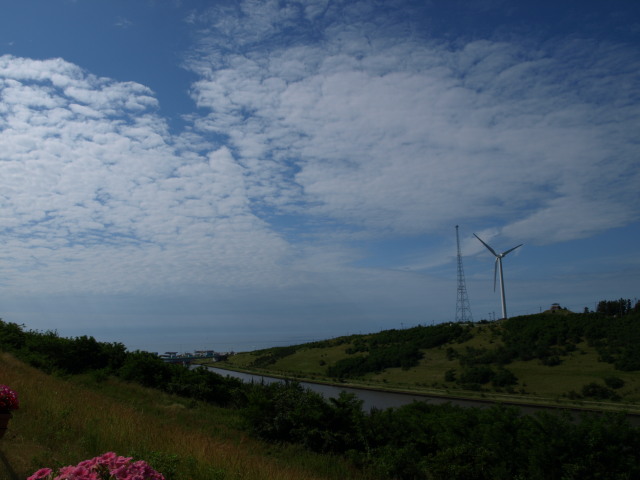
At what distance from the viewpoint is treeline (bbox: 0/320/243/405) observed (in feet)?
77.6

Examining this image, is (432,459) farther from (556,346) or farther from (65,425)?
(556,346)

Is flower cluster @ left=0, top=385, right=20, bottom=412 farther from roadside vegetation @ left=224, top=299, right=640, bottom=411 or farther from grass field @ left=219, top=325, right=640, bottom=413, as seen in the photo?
grass field @ left=219, top=325, right=640, bottom=413

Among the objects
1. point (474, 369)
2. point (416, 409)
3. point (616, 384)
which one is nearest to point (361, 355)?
point (474, 369)

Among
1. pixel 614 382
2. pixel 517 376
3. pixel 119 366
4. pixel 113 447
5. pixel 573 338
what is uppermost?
pixel 573 338

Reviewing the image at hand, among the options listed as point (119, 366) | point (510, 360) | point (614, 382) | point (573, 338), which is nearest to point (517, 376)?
point (510, 360)

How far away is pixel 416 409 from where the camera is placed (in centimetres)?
1697

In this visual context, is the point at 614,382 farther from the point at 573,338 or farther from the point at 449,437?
the point at 449,437

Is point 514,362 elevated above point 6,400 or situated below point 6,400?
below

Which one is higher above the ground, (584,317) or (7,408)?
(584,317)

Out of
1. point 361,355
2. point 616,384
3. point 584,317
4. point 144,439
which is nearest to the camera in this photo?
point 144,439

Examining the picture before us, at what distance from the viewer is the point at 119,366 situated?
85.9ft

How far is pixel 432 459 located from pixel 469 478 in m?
1.14

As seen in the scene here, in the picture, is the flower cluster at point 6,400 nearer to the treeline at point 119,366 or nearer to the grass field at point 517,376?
the treeline at point 119,366

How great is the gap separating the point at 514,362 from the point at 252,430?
5060 centimetres
